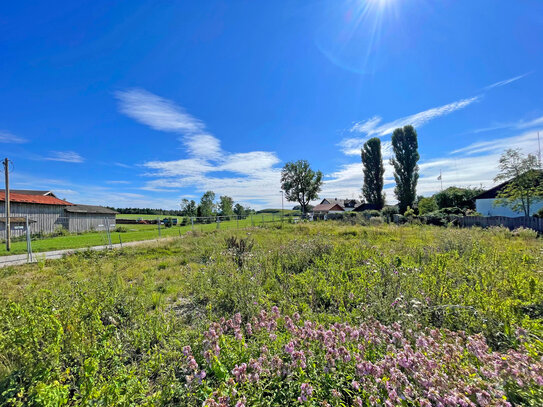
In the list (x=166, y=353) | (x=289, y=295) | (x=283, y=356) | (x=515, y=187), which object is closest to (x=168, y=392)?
(x=166, y=353)

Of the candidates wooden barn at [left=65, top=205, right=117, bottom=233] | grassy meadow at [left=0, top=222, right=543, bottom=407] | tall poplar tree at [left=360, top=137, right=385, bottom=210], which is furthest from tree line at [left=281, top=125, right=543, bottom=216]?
wooden barn at [left=65, top=205, right=117, bottom=233]

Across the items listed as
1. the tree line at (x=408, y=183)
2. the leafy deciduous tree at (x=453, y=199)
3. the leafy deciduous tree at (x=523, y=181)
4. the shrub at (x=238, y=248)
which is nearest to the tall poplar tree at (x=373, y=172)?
the tree line at (x=408, y=183)

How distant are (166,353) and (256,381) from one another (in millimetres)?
953

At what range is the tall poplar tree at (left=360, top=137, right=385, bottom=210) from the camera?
127ft

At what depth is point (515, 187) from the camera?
17.2 meters

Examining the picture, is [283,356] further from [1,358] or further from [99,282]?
[99,282]

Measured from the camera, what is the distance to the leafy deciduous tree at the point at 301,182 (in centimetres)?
4650

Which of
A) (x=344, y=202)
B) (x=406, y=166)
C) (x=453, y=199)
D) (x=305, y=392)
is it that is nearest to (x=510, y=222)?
(x=305, y=392)

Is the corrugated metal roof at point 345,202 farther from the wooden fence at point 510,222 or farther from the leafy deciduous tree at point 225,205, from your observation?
the wooden fence at point 510,222

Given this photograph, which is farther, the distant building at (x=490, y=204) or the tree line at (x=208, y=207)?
the tree line at (x=208, y=207)

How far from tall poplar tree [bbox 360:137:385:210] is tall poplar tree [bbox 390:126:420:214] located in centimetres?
385

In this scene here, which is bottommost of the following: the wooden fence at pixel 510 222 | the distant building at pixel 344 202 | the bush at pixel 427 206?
the wooden fence at pixel 510 222

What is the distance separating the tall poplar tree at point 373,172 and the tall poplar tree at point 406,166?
152 inches

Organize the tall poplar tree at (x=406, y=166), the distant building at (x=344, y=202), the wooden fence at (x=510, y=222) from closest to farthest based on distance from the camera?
the wooden fence at (x=510, y=222) → the tall poplar tree at (x=406, y=166) → the distant building at (x=344, y=202)
